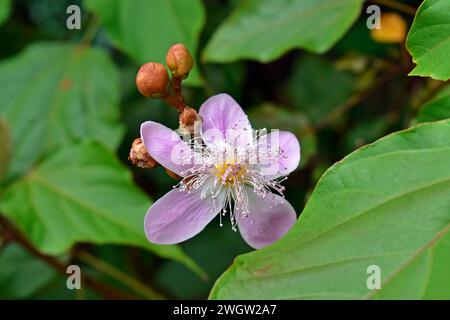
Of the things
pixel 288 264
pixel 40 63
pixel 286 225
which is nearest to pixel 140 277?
pixel 40 63

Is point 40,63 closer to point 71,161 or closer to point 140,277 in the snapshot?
point 71,161

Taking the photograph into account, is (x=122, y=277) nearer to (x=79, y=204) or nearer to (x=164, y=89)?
(x=79, y=204)

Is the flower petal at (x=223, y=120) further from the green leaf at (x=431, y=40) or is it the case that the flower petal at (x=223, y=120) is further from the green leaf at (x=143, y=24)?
the green leaf at (x=143, y=24)

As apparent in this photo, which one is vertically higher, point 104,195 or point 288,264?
point 288,264

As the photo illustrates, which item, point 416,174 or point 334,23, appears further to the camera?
point 334,23

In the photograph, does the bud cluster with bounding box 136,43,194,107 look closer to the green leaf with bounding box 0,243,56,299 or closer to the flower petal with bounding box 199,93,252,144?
the flower petal with bounding box 199,93,252,144

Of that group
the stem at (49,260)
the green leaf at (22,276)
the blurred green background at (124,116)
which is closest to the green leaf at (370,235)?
the blurred green background at (124,116)
